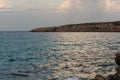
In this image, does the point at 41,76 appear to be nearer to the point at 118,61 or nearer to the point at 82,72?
the point at 82,72

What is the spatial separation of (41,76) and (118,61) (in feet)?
33.0

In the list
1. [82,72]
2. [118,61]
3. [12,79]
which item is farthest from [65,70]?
[118,61]

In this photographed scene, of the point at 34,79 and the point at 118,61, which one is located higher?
the point at 118,61

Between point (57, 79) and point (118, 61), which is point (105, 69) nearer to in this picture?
point (57, 79)

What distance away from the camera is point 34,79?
3073 cm

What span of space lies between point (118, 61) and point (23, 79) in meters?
10.3

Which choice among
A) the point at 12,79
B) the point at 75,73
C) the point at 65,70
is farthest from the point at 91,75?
the point at 12,79

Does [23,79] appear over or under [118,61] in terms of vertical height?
under

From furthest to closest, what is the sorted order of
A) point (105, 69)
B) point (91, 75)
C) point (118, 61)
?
point (105, 69)
point (91, 75)
point (118, 61)

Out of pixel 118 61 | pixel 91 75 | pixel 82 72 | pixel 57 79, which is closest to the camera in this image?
pixel 118 61

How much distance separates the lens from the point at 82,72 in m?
34.8

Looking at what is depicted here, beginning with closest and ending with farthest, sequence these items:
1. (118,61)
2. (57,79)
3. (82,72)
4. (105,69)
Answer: (118,61) < (57,79) < (82,72) < (105,69)

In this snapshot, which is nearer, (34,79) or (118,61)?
(118,61)

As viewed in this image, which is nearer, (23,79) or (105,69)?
(23,79)
